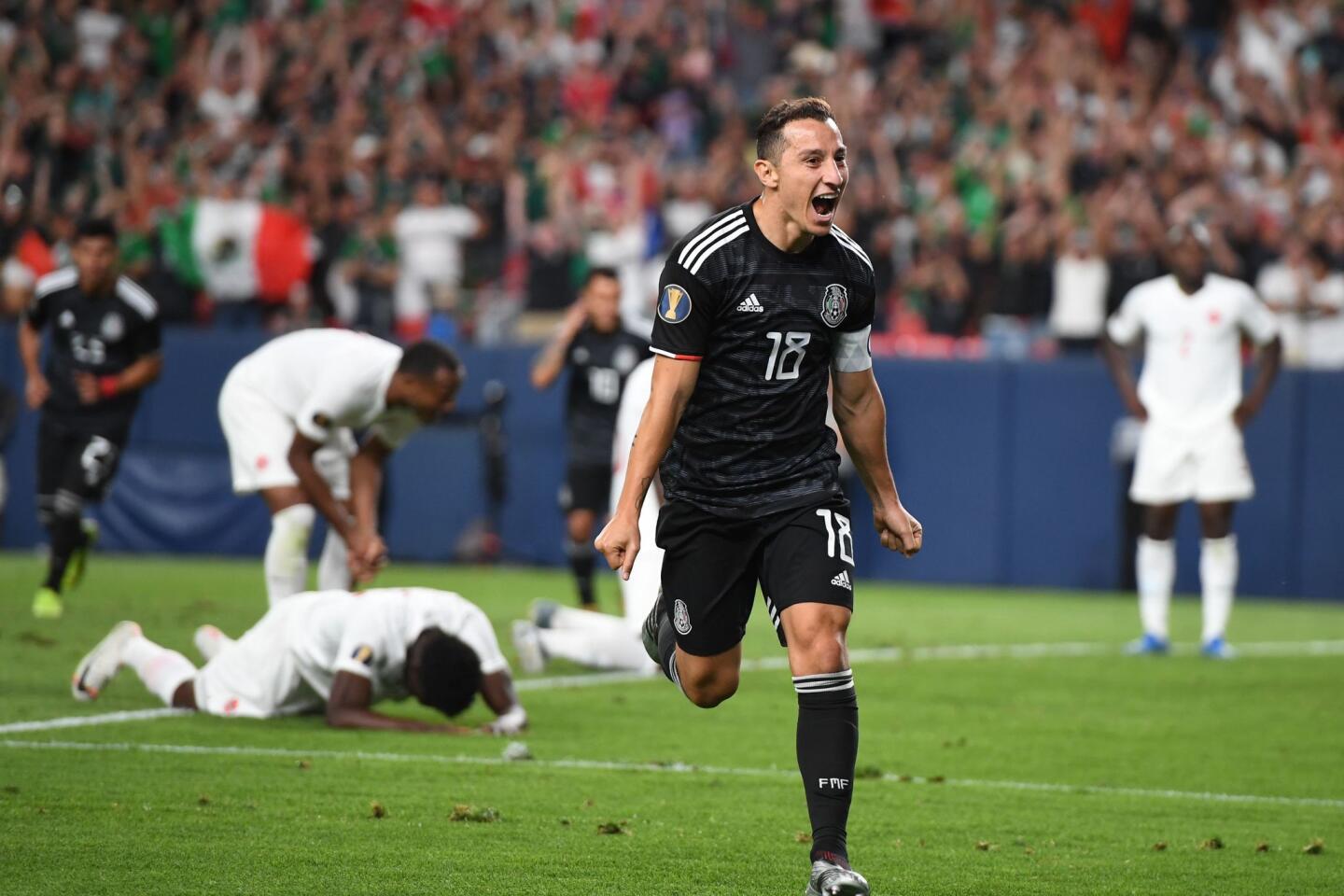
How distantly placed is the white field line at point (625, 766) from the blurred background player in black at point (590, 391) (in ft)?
19.4

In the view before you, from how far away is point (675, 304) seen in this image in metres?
6.10

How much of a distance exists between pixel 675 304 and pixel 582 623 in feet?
19.8

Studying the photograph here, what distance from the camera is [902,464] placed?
A: 2041cm

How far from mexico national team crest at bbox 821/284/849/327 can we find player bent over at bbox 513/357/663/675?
5522 mm

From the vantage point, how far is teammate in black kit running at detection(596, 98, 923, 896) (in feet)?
19.7

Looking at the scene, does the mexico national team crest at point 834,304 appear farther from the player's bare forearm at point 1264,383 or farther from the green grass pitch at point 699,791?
the player's bare forearm at point 1264,383

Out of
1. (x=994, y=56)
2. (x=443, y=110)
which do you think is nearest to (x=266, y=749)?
(x=443, y=110)

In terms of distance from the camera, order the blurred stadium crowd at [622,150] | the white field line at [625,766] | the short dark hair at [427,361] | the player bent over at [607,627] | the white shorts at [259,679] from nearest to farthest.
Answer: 1. the white field line at [625,766]
2. the white shorts at [259,679]
3. the short dark hair at [427,361]
4. the player bent over at [607,627]
5. the blurred stadium crowd at [622,150]

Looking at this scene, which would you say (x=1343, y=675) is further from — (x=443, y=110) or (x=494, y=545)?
(x=443, y=110)

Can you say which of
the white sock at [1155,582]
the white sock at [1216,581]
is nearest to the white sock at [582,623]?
the white sock at [1155,582]

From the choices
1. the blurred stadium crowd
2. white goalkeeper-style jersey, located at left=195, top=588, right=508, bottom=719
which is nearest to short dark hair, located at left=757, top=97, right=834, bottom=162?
white goalkeeper-style jersey, located at left=195, top=588, right=508, bottom=719

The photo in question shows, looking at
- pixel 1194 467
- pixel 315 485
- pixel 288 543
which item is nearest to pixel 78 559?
pixel 288 543

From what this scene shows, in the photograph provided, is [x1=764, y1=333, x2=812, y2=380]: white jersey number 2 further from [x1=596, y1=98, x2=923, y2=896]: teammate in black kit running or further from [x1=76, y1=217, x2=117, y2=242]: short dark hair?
[x1=76, y1=217, x2=117, y2=242]: short dark hair

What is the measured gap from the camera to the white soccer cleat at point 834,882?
5.42m
